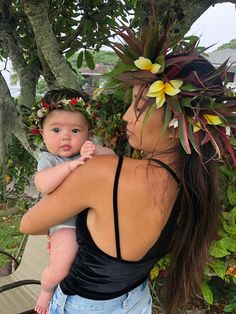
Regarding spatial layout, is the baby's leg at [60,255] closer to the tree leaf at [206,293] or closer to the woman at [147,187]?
the woman at [147,187]

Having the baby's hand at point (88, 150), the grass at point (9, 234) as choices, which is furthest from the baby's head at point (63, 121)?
the grass at point (9, 234)

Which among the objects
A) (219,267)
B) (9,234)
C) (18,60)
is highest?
(18,60)

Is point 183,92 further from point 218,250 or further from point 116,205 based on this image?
point 218,250

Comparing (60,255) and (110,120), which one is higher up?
(110,120)

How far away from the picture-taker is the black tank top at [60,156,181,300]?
4.25 feet

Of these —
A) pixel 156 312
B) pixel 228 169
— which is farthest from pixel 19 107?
pixel 156 312

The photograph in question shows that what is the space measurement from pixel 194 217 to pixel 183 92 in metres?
0.45

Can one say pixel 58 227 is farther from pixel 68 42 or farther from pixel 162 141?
pixel 68 42

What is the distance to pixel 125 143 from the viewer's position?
2.29 m

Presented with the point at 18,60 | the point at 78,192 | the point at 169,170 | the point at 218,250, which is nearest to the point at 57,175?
the point at 78,192

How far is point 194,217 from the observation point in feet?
4.51

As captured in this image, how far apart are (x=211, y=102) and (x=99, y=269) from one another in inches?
25.3

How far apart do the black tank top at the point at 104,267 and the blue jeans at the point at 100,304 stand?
23 mm

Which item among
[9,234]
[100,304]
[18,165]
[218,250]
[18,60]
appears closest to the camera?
[100,304]
